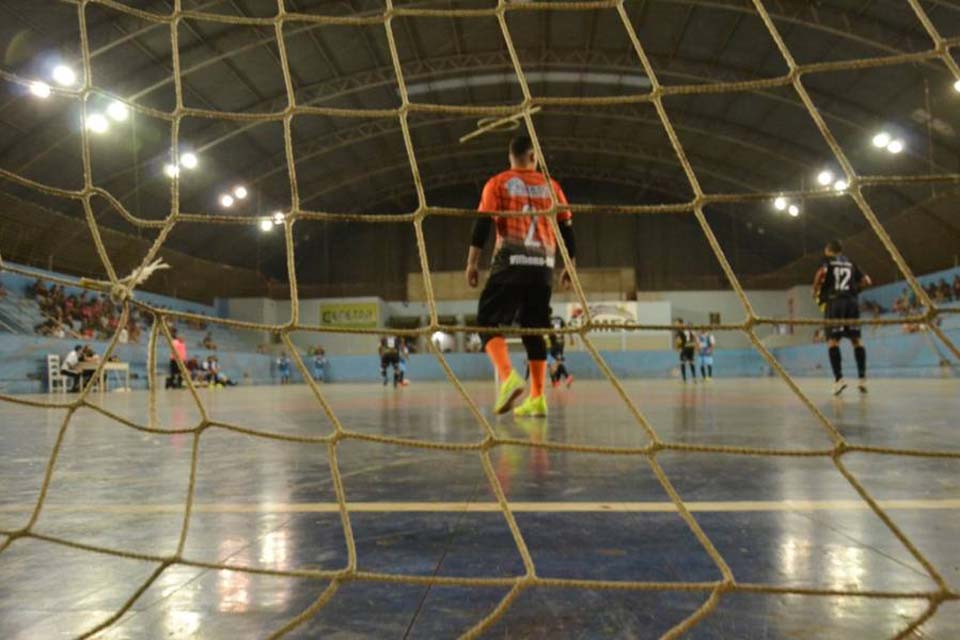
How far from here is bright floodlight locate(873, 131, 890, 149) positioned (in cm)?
1848

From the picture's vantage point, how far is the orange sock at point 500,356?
4.19m

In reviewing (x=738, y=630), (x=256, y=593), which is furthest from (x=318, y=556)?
(x=738, y=630)

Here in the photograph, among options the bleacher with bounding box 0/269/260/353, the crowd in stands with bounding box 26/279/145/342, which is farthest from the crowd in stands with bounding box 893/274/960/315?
the crowd in stands with bounding box 26/279/145/342

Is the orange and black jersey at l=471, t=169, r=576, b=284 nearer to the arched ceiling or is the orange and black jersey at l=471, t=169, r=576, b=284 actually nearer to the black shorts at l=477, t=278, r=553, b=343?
the black shorts at l=477, t=278, r=553, b=343

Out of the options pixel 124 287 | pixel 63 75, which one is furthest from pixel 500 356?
pixel 63 75

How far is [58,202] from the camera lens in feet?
65.7

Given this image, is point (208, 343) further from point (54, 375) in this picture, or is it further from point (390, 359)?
point (390, 359)

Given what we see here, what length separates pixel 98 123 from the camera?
620 inches

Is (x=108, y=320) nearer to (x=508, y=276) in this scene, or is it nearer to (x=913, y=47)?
(x=508, y=276)

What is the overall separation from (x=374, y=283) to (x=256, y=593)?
3075 cm

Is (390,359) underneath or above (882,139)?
underneath

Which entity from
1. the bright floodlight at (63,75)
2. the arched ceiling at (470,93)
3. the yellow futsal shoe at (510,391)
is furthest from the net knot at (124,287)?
the bright floodlight at (63,75)

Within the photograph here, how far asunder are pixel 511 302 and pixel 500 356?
0.41 metres

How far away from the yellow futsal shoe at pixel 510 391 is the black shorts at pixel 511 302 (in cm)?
32
